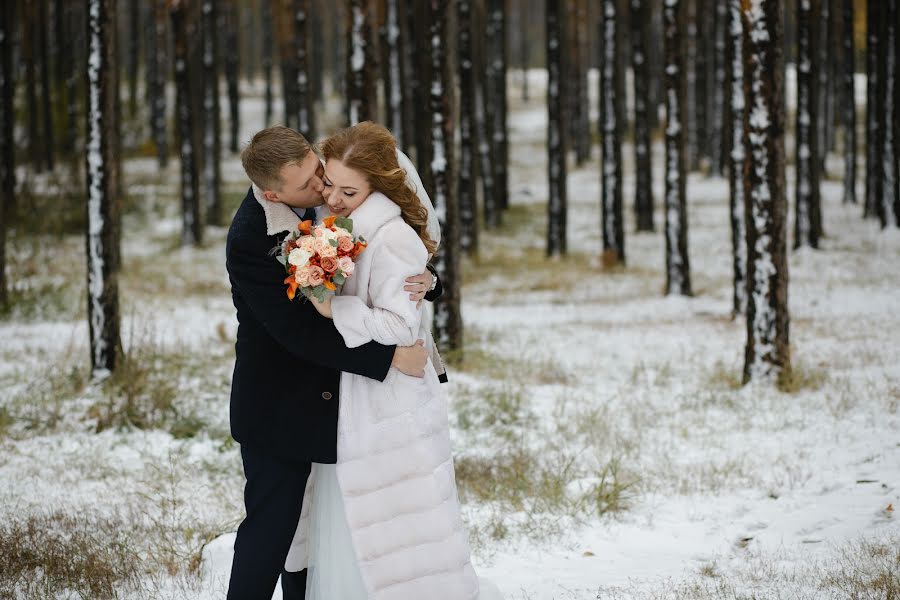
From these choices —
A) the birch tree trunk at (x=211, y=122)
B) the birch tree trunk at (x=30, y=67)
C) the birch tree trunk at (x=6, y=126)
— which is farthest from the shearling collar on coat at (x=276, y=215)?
the birch tree trunk at (x=30, y=67)

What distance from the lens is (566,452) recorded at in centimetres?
713

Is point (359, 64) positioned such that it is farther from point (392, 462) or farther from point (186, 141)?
point (186, 141)

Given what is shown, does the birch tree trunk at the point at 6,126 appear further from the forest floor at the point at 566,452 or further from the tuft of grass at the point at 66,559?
the tuft of grass at the point at 66,559

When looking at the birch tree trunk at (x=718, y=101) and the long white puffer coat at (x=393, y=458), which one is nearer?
the long white puffer coat at (x=393, y=458)

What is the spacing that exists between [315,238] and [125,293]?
12.8 meters

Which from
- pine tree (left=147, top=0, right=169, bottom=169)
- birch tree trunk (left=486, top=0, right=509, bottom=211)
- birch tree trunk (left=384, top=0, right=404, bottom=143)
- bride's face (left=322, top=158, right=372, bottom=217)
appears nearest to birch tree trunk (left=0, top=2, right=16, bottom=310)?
birch tree trunk (left=384, top=0, right=404, bottom=143)

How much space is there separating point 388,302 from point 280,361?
50 cm

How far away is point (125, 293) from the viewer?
15.1 metres

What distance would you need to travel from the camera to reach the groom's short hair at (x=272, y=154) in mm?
3395

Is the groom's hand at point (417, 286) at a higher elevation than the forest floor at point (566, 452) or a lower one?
higher

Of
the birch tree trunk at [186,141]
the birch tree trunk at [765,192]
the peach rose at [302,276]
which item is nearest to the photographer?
the peach rose at [302,276]

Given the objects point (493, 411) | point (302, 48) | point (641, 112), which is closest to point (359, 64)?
point (493, 411)

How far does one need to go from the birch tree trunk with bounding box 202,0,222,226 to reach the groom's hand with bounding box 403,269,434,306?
20853mm

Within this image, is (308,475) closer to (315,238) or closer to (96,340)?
(315,238)
